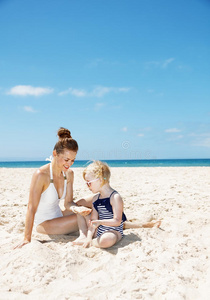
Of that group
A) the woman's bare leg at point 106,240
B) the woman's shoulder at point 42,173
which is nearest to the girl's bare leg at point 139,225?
the woman's bare leg at point 106,240

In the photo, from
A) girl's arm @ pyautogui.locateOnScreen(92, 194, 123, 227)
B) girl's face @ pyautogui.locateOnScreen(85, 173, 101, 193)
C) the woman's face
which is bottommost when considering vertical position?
girl's arm @ pyautogui.locateOnScreen(92, 194, 123, 227)

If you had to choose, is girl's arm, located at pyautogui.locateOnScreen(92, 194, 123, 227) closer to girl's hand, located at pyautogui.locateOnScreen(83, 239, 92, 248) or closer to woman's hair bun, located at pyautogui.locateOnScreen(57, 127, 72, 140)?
girl's hand, located at pyautogui.locateOnScreen(83, 239, 92, 248)

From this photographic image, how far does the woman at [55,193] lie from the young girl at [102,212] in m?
0.18

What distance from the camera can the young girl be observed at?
2904 millimetres

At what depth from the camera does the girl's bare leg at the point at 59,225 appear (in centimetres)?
341

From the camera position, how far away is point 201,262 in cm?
259

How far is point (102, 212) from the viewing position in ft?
10.1

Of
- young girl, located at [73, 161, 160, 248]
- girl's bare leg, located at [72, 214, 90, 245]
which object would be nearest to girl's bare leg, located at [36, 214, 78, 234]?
girl's bare leg, located at [72, 214, 90, 245]

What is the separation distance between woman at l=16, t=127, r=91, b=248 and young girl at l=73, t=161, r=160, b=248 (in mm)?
175

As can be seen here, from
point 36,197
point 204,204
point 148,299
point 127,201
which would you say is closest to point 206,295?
point 148,299

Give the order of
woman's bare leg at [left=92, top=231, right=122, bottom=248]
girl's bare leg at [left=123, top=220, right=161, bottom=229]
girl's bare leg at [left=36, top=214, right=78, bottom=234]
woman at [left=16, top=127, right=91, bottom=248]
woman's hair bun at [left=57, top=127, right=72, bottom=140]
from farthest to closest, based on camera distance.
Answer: girl's bare leg at [left=123, top=220, right=161, bottom=229] → girl's bare leg at [left=36, top=214, right=78, bottom=234] → woman's hair bun at [left=57, top=127, right=72, bottom=140] → woman at [left=16, top=127, right=91, bottom=248] → woman's bare leg at [left=92, top=231, right=122, bottom=248]

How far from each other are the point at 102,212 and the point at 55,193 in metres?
0.68

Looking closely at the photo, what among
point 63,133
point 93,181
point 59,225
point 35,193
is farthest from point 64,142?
point 59,225

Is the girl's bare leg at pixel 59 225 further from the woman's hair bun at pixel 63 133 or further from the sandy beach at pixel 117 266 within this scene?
the woman's hair bun at pixel 63 133
